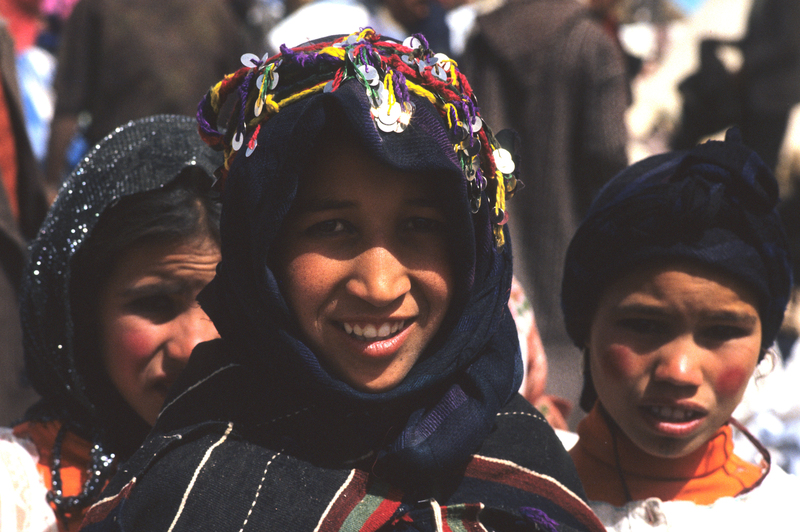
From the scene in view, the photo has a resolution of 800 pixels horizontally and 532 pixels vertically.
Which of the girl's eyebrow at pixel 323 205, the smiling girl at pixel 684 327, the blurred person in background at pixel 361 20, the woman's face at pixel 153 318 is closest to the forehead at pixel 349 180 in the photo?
the girl's eyebrow at pixel 323 205

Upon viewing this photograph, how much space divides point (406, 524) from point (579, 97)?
3.60m

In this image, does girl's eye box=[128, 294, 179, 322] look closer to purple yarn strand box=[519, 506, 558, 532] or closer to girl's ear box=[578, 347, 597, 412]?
purple yarn strand box=[519, 506, 558, 532]

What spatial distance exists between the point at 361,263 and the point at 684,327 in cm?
106

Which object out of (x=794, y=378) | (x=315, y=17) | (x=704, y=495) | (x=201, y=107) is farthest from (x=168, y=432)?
(x=315, y=17)

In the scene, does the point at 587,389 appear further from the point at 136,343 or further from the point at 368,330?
the point at 136,343

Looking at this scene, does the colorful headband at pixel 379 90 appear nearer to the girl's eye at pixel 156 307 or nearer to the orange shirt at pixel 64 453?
the girl's eye at pixel 156 307

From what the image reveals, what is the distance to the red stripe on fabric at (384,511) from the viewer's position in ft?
6.46

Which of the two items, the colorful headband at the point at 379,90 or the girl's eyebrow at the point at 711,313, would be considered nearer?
the colorful headband at the point at 379,90

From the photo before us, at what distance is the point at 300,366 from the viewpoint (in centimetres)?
198

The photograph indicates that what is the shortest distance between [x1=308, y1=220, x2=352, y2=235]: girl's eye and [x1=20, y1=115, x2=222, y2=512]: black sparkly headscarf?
684mm

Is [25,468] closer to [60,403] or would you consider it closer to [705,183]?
[60,403]

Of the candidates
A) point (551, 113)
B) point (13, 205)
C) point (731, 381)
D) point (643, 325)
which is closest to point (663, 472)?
point (731, 381)

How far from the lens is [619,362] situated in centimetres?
257

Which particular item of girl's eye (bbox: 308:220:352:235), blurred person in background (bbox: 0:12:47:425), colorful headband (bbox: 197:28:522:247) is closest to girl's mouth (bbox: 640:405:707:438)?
colorful headband (bbox: 197:28:522:247)
